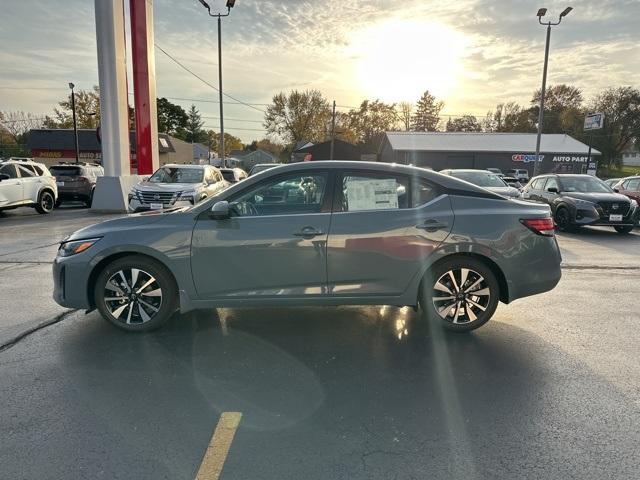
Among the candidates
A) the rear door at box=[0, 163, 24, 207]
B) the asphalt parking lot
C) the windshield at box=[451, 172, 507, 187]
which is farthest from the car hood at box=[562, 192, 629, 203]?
the rear door at box=[0, 163, 24, 207]

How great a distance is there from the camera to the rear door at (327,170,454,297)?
4.09 meters

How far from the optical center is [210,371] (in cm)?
356

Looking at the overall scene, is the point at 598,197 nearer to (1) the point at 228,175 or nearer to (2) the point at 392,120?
(1) the point at 228,175

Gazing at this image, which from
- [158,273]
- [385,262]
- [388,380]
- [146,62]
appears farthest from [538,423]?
[146,62]

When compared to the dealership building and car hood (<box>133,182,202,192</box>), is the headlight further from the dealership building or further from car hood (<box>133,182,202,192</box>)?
the dealership building

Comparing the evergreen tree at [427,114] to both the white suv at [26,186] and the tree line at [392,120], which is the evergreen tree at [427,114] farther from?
the white suv at [26,186]

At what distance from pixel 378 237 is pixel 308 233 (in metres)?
0.64

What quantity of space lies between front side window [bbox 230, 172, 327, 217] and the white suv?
12.4 meters

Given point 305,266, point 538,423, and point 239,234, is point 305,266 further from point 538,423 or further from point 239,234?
point 538,423

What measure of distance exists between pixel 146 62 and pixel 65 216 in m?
6.27

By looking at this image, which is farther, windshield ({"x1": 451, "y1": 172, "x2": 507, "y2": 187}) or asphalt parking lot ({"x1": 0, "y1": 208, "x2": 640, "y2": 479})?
windshield ({"x1": 451, "y1": 172, "x2": 507, "y2": 187})

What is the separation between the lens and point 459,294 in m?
4.30

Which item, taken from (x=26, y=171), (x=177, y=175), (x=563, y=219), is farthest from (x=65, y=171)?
(x=563, y=219)

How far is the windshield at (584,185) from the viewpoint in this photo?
39.8 ft
